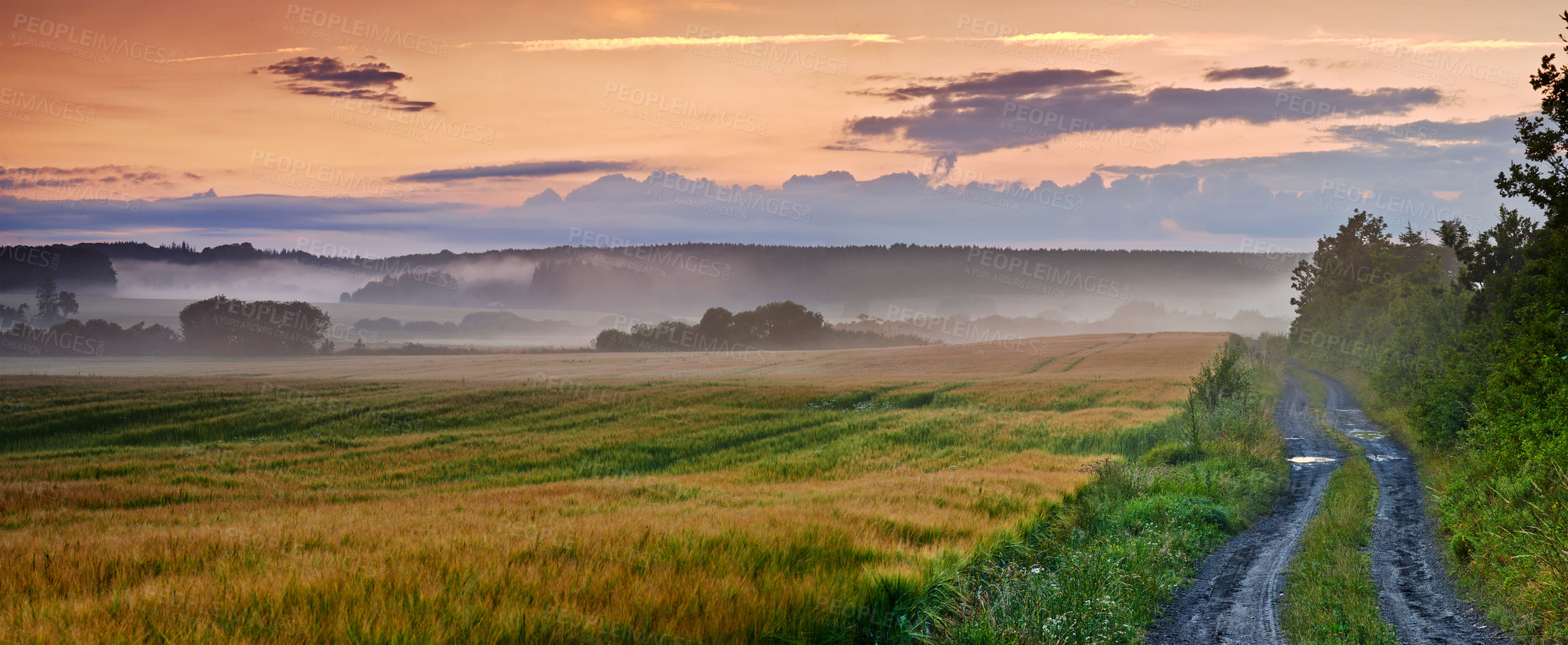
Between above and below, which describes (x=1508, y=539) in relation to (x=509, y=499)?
above

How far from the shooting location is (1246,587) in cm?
1080

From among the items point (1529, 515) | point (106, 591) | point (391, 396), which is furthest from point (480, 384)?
point (1529, 515)

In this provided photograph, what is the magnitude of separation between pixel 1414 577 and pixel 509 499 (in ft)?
46.7

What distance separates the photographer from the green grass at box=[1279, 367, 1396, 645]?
8555 millimetres

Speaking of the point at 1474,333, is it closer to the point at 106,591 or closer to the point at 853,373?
the point at 106,591

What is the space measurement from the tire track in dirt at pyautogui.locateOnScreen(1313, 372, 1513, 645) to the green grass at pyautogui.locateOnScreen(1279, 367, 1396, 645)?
188 millimetres

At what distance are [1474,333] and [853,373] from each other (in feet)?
142

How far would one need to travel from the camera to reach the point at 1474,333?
2473 centimetres

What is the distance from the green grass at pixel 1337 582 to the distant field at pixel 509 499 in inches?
139
